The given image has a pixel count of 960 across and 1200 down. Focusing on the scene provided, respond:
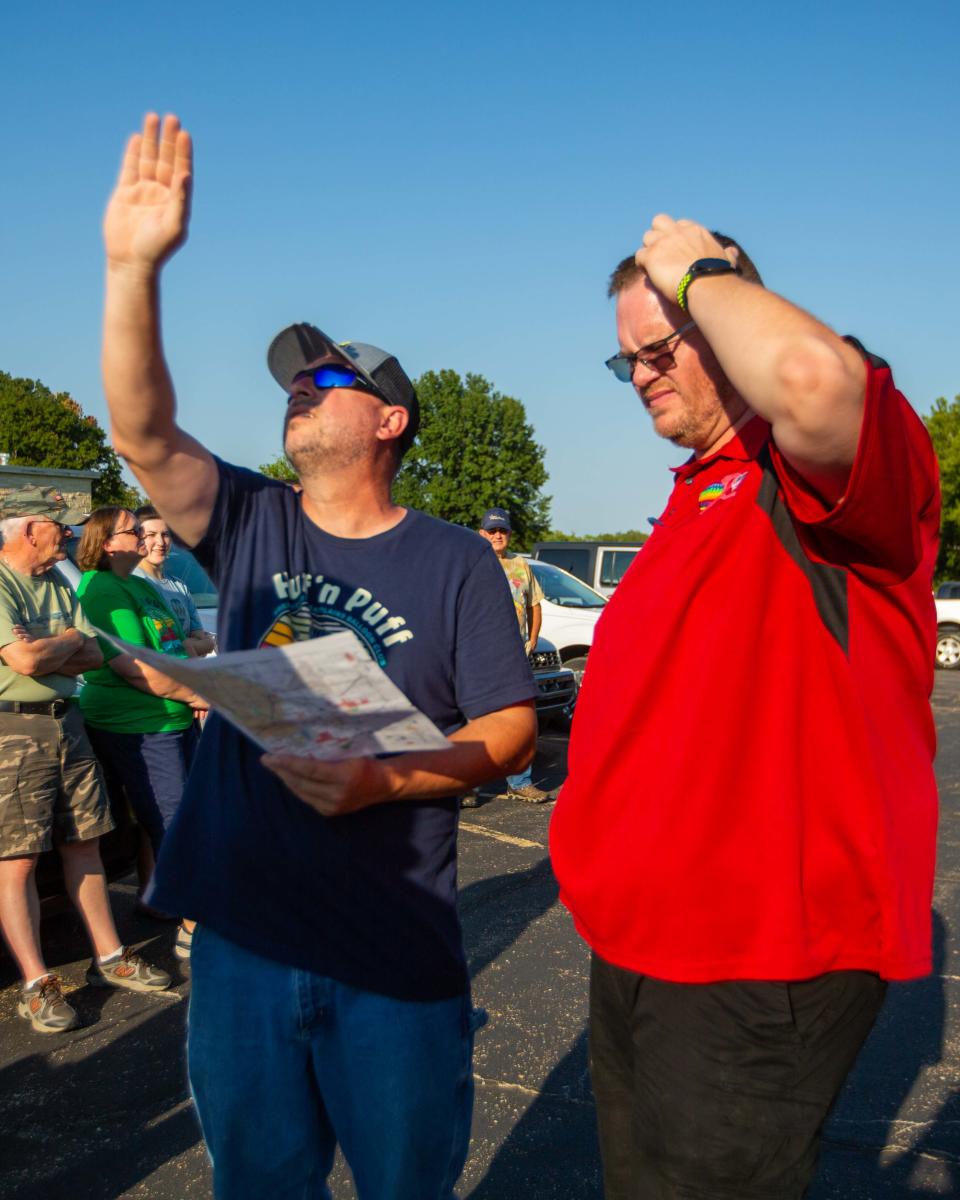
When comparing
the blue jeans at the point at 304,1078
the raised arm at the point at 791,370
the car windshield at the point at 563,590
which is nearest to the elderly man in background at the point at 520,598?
the car windshield at the point at 563,590

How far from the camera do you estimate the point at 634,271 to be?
2.04 metres

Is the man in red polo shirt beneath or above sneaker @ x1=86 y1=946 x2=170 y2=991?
above

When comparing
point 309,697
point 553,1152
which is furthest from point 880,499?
point 553,1152

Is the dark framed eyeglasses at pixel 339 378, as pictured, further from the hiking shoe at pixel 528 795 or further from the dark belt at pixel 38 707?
the hiking shoe at pixel 528 795

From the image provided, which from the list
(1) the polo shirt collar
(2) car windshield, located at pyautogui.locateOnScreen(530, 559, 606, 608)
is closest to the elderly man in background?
(2) car windshield, located at pyautogui.locateOnScreen(530, 559, 606, 608)

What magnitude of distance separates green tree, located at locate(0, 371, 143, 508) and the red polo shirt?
55.8m

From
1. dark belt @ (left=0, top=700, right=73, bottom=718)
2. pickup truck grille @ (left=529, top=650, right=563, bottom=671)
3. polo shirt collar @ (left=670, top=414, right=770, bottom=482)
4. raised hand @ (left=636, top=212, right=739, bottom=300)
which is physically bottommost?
pickup truck grille @ (left=529, top=650, right=563, bottom=671)

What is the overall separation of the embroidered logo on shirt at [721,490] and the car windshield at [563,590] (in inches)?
429

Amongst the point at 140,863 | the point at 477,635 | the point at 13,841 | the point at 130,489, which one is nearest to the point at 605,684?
the point at 477,635

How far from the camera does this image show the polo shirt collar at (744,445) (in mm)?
1799

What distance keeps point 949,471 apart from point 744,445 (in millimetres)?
42757

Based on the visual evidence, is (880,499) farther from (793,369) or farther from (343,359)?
(343,359)

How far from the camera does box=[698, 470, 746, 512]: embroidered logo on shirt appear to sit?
69.1 inches

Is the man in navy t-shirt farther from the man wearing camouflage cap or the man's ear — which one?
the man wearing camouflage cap
